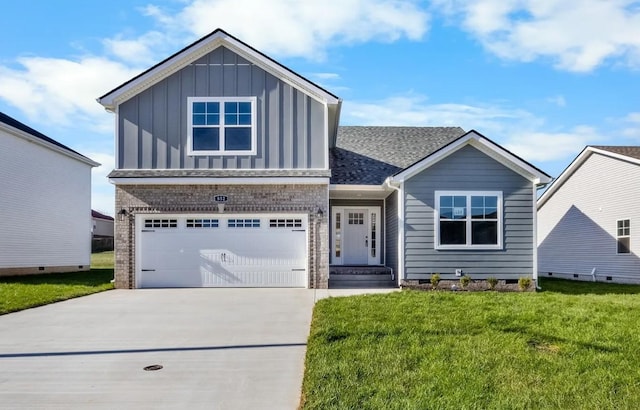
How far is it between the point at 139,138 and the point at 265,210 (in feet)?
14.2

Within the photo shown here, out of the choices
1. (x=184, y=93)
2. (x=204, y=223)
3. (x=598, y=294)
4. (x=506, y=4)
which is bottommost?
(x=598, y=294)

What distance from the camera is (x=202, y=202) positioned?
14.6 m

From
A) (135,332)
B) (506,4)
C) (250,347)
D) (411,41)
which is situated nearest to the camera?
(250,347)

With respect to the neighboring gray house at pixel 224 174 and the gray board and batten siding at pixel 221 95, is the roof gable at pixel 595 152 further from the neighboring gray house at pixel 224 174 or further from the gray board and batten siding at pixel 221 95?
the gray board and batten siding at pixel 221 95

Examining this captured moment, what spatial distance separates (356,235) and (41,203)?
13.7 metres

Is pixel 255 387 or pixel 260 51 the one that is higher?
pixel 260 51

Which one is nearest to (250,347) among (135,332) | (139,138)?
(135,332)

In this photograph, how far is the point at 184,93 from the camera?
1487 centimetres

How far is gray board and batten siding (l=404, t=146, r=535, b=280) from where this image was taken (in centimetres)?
1416

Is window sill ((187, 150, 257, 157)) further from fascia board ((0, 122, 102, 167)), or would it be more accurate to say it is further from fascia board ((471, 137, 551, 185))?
fascia board ((0, 122, 102, 167))

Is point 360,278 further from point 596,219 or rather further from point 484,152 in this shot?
point 596,219

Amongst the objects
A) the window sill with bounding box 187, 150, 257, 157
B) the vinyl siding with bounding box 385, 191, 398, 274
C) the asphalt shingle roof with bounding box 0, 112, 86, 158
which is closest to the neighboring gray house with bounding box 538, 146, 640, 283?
the vinyl siding with bounding box 385, 191, 398, 274

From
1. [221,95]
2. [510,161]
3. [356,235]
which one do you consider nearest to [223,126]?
[221,95]

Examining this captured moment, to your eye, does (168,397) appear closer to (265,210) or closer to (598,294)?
(265,210)
